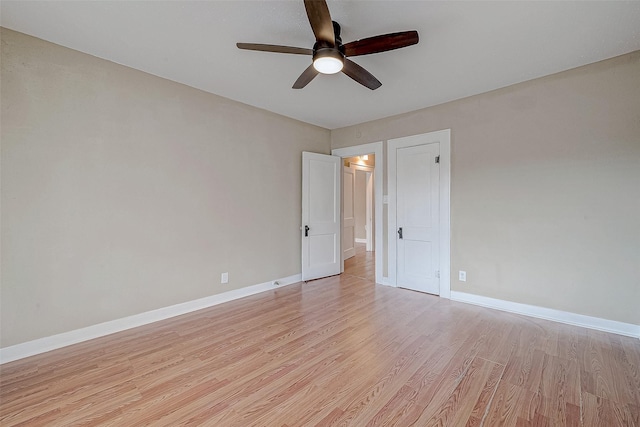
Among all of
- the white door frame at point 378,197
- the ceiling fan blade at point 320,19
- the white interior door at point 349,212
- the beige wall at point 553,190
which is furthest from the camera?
the white interior door at point 349,212

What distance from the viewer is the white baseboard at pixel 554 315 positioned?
2605mm

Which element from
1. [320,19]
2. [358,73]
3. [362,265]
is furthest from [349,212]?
[320,19]

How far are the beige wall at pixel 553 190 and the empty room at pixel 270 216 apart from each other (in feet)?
0.07

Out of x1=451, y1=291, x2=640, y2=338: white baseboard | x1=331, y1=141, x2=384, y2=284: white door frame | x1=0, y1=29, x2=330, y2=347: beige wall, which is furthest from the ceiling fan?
x1=451, y1=291, x2=640, y2=338: white baseboard

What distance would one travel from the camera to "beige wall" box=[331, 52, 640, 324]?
260cm

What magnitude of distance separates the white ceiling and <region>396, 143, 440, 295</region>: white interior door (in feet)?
3.44

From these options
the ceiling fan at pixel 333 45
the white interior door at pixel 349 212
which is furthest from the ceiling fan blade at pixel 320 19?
the white interior door at pixel 349 212

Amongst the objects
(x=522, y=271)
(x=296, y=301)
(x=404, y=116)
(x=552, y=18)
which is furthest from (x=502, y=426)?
(x=404, y=116)

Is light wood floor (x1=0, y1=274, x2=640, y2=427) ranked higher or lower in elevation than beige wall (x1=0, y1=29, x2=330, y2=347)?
lower

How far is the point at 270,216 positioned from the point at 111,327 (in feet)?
7.24

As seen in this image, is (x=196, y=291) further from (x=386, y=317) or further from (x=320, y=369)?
(x=386, y=317)

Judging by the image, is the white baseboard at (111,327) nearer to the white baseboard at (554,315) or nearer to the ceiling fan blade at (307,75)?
the ceiling fan blade at (307,75)

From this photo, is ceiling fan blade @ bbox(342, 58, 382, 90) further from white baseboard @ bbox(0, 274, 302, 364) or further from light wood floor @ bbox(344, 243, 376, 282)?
light wood floor @ bbox(344, 243, 376, 282)

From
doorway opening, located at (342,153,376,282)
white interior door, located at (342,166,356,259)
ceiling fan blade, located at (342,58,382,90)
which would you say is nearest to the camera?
ceiling fan blade, located at (342,58,382,90)
